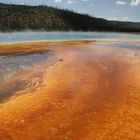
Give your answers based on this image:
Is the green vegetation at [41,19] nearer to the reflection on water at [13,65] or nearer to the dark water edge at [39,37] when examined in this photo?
the dark water edge at [39,37]

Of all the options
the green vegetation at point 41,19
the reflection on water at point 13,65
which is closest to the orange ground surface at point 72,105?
the reflection on water at point 13,65

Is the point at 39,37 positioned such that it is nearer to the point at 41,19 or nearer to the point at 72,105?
the point at 41,19

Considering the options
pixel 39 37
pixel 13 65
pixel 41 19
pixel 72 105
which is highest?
pixel 72 105

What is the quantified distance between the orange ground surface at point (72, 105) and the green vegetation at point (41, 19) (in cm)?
4764

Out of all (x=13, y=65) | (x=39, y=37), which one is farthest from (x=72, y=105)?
(x=39, y=37)

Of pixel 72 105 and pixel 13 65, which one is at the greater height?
pixel 72 105

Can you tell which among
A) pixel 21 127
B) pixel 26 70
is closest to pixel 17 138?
pixel 21 127

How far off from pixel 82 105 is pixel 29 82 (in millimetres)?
3610

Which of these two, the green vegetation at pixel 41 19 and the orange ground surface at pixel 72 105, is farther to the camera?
the green vegetation at pixel 41 19

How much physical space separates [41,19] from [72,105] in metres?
69.5

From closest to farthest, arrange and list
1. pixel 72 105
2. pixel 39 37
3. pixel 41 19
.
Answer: pixel 72 105, pixel 39 37, pixel 41 19

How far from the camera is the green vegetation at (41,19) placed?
67287 mm

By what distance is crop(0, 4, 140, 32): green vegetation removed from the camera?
6729 cm

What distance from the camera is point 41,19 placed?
7750cm
